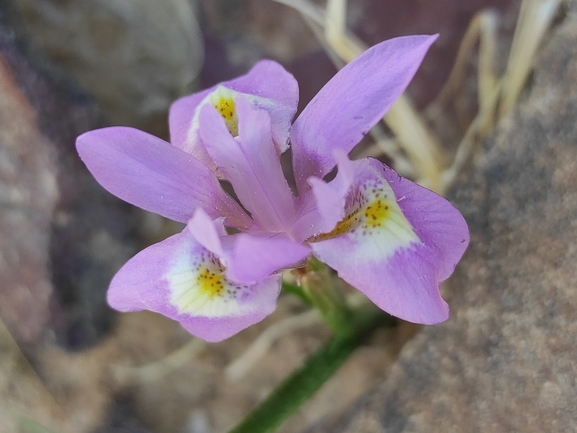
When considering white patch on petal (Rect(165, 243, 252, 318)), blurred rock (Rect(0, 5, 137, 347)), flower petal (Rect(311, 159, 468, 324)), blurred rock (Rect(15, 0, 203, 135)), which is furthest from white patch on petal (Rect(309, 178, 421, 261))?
blurred rock (Rect(15, 0, 203, 135))

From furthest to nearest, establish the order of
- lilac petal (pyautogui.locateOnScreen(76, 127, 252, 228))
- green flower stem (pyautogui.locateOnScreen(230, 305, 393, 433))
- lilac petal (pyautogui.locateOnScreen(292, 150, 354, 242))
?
green flower stem (pyautogui.locateOnScreen(230, 305, 393, 433)) < lilac petal (pyautogui.locateOnScreen(76, 127, 252, 228)) < lilac petal (pyautogui.locateOnScreen(292, 150, 354, 242))

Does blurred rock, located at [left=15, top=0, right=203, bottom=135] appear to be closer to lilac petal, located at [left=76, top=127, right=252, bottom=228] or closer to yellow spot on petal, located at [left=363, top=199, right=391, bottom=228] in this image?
lilac petal, located at [left=76, top=127, right=252, bottom=228]

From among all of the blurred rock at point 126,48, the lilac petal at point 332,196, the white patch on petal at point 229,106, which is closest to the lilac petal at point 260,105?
the white patch on petal at point 229,106

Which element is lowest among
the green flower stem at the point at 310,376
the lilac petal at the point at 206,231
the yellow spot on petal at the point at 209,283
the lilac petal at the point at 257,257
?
the green flower stem at the point at 310,376

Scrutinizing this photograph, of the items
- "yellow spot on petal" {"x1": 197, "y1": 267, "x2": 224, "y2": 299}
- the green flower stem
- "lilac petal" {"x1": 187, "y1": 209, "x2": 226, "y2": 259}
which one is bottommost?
the green flower stem

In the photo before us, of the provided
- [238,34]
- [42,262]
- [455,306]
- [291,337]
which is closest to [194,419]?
[291,337]

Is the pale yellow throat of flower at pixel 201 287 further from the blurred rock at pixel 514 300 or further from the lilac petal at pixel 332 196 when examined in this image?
the blurred rock at pixel 514 300

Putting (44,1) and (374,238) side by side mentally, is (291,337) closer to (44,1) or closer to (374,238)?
(374,238)
